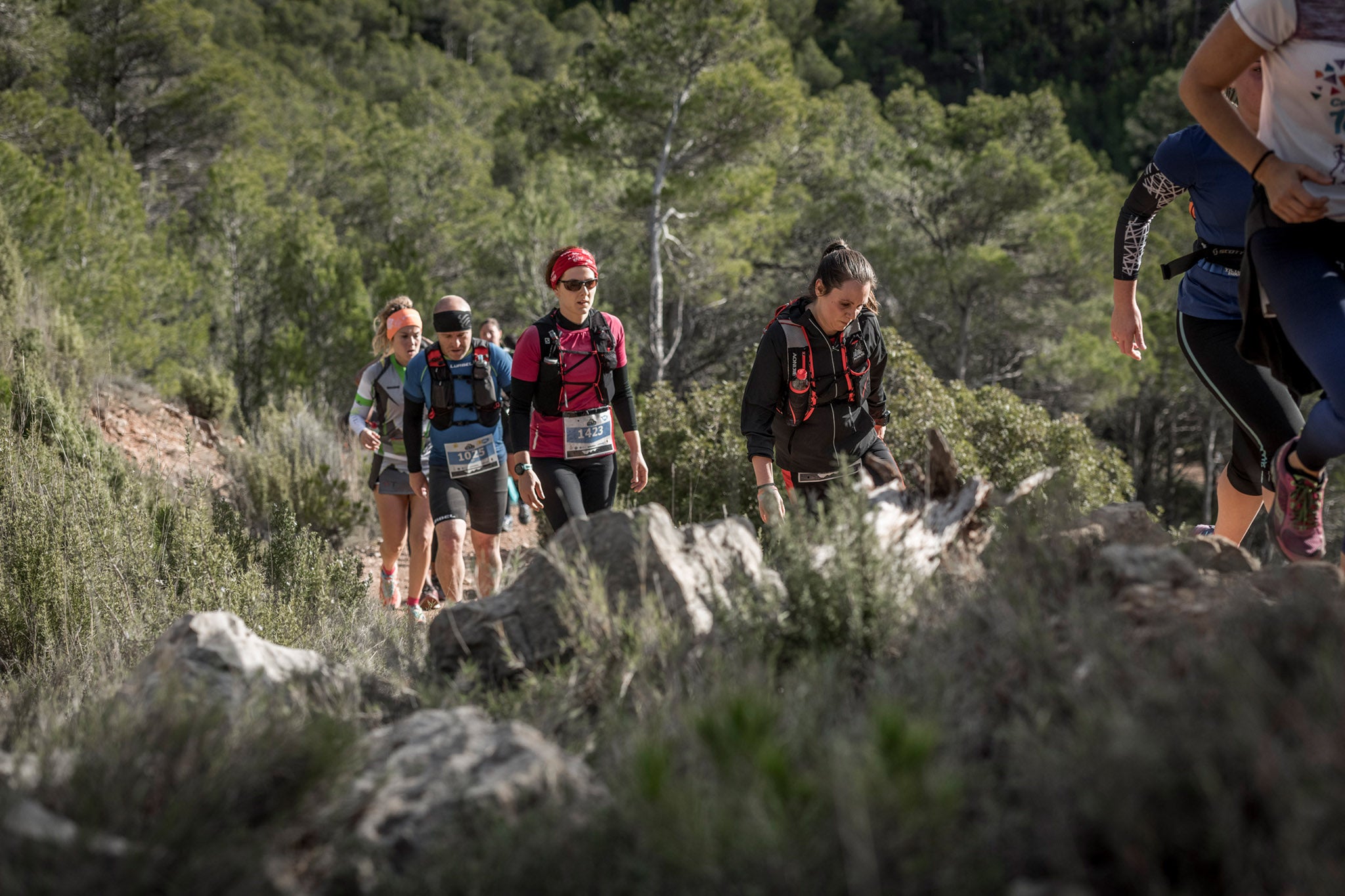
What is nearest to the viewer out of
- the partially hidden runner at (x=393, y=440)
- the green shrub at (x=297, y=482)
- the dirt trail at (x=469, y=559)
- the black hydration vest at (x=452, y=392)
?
the black hydration vest at (x=452, y=392)

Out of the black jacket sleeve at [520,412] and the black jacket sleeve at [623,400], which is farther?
the black jacket sleeve at [623,400]

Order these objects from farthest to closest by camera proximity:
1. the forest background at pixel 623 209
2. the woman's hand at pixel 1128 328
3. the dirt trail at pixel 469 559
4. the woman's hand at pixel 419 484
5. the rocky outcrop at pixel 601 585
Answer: the forest background at pixel 623 209
the dirt trail at pixel 469 559
the woman's hand at pixel 419 484
the woman's hand at pixel 1128 328
the rocky outcrop at pixel 601 585

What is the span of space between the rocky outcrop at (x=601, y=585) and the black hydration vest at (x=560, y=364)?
5.92 feet

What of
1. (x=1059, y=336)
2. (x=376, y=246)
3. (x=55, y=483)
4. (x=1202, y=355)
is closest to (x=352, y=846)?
(x=1202, y=355)

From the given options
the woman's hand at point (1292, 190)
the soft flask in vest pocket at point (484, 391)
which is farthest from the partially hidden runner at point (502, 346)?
the woman's hand at point (1292, 190)

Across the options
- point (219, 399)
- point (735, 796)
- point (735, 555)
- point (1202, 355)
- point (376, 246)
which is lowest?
point (735, 796)

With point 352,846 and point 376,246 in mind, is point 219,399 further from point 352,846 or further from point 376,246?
point 352,846

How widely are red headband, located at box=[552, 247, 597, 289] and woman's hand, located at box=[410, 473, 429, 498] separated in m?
1.27

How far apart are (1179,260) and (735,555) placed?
1824 millimetres

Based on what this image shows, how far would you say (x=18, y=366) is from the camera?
685cm

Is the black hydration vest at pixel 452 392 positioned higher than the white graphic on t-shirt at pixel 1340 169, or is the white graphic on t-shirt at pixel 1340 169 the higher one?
the black hydration vest at pixel 452 392

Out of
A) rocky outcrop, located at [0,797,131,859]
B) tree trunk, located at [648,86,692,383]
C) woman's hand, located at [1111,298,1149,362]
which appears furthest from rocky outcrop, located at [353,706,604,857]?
tree trunk, located at [648,86,692,383]

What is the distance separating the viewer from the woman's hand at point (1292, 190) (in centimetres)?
218

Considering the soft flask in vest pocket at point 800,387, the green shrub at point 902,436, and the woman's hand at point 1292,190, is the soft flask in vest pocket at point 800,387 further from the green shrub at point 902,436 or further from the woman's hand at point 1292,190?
the green shrub at point 902,436
